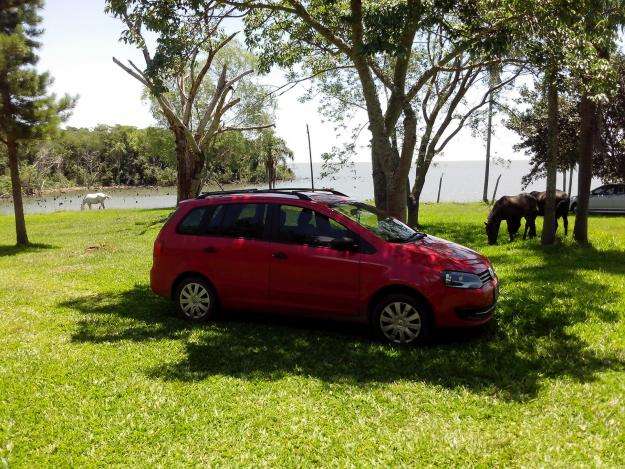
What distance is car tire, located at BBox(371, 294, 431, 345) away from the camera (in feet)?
22.1

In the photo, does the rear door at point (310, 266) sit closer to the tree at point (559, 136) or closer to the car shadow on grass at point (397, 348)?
the car shadow on grass at point (397, 348)

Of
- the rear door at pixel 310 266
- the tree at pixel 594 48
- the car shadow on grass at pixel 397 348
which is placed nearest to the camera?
the car shadow on grass at pixel 397 348

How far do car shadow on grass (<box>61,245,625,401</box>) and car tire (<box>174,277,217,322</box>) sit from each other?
0.19 metres

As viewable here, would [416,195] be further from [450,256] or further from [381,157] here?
[450,256]

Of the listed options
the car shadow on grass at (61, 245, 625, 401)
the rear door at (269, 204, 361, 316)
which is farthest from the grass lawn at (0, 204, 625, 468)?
the rear door at (269, 204, 361, 316)

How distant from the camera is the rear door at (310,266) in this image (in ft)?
23.1

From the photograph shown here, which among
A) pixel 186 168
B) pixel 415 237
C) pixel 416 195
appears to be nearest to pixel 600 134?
pixel 416 195

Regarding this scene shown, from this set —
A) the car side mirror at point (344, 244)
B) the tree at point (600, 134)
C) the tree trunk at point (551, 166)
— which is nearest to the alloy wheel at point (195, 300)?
the car side mirror at point (344, 244)

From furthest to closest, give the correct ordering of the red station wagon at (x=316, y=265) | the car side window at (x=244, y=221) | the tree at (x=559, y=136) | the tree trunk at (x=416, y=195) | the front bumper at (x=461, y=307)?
the tree at (x=559, y=136), the tree trunk at (x=416, y=195), the car side window at (x=244, y=221), the red station wagon at (x=316, y=265), the front bumper at (x=461, y=307)

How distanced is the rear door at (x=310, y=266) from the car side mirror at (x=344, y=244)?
4 cm

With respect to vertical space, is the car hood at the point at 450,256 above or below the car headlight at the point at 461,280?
above

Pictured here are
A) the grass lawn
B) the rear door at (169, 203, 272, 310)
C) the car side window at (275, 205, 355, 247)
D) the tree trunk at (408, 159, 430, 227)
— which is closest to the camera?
the grass lawn

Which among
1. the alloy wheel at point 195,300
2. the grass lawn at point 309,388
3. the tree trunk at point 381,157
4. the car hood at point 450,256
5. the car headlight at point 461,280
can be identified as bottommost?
the grass lawn at point 309,388

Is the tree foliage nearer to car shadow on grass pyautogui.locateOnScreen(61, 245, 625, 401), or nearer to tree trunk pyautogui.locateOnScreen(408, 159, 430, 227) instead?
tree trunk pyautogui.locateOnScreen(408, 159, 430, 227)
